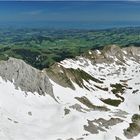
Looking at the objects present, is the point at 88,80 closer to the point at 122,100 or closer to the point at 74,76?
the point at 74,76

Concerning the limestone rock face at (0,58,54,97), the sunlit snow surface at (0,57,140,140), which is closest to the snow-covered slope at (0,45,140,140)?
the sunlit snow surface at (0,57,140,140)

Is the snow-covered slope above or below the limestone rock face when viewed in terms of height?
below

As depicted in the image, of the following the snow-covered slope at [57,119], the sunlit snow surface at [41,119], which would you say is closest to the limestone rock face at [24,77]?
the snow-covered slope at [57,119]

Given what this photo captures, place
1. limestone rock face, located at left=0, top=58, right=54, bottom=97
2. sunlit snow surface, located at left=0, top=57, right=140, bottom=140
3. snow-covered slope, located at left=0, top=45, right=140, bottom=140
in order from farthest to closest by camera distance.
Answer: limestone rock face, located at left=0, top=58, right=54, bottom=97 < snow-covered slope, located at left=0, top=45, right=140, bottom=140 < sunlit snow surface, located at left=0, top=57, right=140, bottom=140

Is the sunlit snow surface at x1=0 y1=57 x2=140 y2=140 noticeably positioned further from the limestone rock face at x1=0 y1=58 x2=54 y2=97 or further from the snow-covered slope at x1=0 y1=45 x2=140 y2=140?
the limestone rock face at x1=0 y1=58 x2=54 y2=97

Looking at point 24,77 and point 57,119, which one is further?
point 24,77

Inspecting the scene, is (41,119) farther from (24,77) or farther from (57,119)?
(24,77)

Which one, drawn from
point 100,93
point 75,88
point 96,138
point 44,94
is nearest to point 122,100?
point 100,93

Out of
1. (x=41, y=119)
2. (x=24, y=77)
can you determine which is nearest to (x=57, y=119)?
(x=41, y=119)

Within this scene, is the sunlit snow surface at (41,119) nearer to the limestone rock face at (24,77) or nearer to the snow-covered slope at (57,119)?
the snow-covered slope at (57,119)
